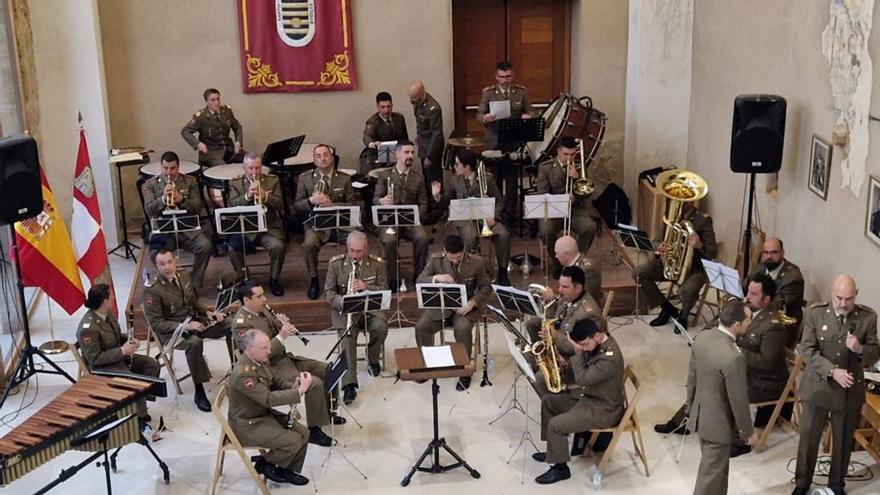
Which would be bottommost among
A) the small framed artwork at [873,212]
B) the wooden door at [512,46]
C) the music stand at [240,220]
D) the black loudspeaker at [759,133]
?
the music stand at [240,220]

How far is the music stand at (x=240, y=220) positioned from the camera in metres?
10.8

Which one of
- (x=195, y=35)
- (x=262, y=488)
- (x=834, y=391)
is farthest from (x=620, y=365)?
(x=195, y=35)

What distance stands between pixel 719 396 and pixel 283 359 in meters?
3.59

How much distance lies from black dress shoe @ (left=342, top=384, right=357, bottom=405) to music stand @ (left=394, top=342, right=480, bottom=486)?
3.95 ft

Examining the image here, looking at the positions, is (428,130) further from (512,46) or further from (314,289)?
(314,289)

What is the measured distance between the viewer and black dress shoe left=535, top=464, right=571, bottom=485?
873 centimetres

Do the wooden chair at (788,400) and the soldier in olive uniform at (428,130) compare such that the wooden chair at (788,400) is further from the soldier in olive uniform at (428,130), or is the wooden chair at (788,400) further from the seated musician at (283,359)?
the soldier in olive uniform at (428,130)

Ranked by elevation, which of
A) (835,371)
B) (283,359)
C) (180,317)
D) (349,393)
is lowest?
(349,393)

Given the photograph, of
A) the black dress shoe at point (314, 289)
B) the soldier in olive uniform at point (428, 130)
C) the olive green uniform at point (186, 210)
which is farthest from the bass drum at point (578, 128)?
the olive green uniform at point (186, 210)

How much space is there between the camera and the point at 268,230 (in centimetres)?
1179

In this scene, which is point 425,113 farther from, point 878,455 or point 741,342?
point 878,455

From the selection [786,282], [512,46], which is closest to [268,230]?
[512,46]

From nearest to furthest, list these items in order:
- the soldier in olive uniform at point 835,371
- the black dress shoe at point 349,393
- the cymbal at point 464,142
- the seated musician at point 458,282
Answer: the soldier in olive uniform at point 835,371 → the black dress shoe at point 349,393 → the seated musician at point 458,282 → the cymbal at point 464,142

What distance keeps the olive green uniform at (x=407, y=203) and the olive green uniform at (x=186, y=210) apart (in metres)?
1.88
